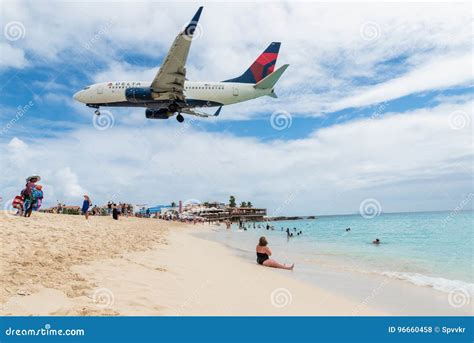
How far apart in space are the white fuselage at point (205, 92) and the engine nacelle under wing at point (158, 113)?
4.86 ft

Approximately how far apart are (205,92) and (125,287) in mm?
23427

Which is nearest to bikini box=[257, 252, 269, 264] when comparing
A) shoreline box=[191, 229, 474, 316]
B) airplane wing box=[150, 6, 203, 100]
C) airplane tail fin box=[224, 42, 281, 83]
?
shoreline box=[191, 229, 474, 316]

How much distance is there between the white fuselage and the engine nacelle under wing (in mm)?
1482

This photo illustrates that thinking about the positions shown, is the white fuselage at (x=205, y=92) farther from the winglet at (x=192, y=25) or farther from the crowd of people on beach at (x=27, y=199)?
the crowd of people on beach at (x=27, y=199)

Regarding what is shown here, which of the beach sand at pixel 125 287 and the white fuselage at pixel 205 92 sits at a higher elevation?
the white fuselage at pixel 205 92

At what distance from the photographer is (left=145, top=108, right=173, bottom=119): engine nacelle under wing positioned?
92.3ft

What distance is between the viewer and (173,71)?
75.2ft

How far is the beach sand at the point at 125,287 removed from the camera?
220 inches

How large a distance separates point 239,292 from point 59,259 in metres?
4.61

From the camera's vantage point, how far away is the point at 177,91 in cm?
2472

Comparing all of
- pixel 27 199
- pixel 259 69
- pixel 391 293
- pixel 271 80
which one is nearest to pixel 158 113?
pixel 271 80

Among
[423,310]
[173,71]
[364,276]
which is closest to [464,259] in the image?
[364,276]

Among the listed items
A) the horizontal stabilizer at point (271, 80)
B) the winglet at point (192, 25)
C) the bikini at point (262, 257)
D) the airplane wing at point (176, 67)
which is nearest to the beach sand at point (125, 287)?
the bikini at point (262, 257)
